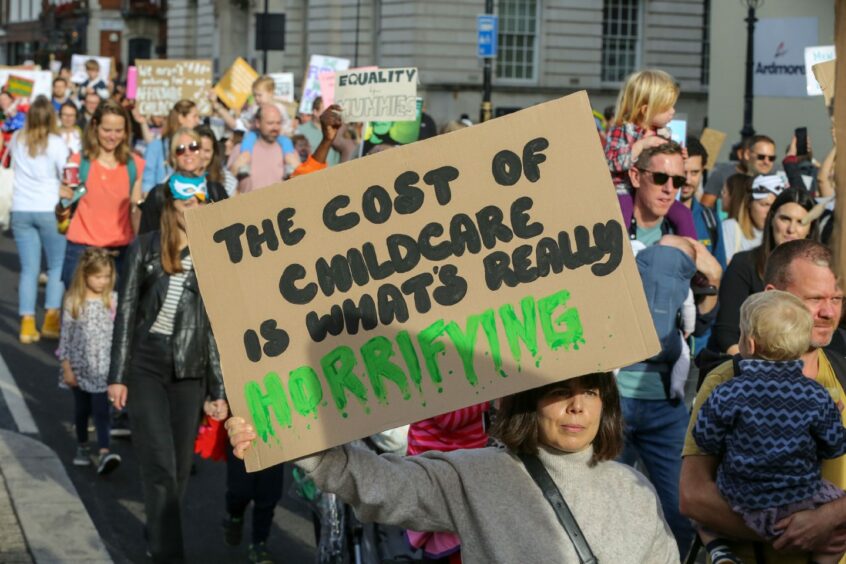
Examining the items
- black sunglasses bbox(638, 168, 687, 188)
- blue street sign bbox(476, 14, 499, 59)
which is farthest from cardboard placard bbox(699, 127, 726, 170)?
blue street sign bbox(476, 14, 499, 59)

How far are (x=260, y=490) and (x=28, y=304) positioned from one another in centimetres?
654

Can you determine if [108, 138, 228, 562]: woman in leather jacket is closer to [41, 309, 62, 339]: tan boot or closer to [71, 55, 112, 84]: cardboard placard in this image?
[41, 309, 62, 339]: tan boot

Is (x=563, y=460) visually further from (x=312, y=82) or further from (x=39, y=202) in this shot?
(x=312, y=82)

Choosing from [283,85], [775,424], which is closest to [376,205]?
[775,424]

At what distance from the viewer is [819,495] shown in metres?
4.27

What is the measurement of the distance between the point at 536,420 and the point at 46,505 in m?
4.81

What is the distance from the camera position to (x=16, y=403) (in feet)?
34.4

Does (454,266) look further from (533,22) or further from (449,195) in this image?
(533,22)

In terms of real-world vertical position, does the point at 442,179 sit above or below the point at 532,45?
below

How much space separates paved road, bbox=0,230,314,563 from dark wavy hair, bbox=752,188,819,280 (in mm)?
2560

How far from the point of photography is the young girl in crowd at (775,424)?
4199mm

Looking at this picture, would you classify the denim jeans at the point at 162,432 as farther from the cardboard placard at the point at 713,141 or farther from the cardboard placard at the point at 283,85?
the cardboard placard at the point at 283,85

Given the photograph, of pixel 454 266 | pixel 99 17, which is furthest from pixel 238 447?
pixel 99 17

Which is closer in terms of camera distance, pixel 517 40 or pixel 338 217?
pixel 338 217
